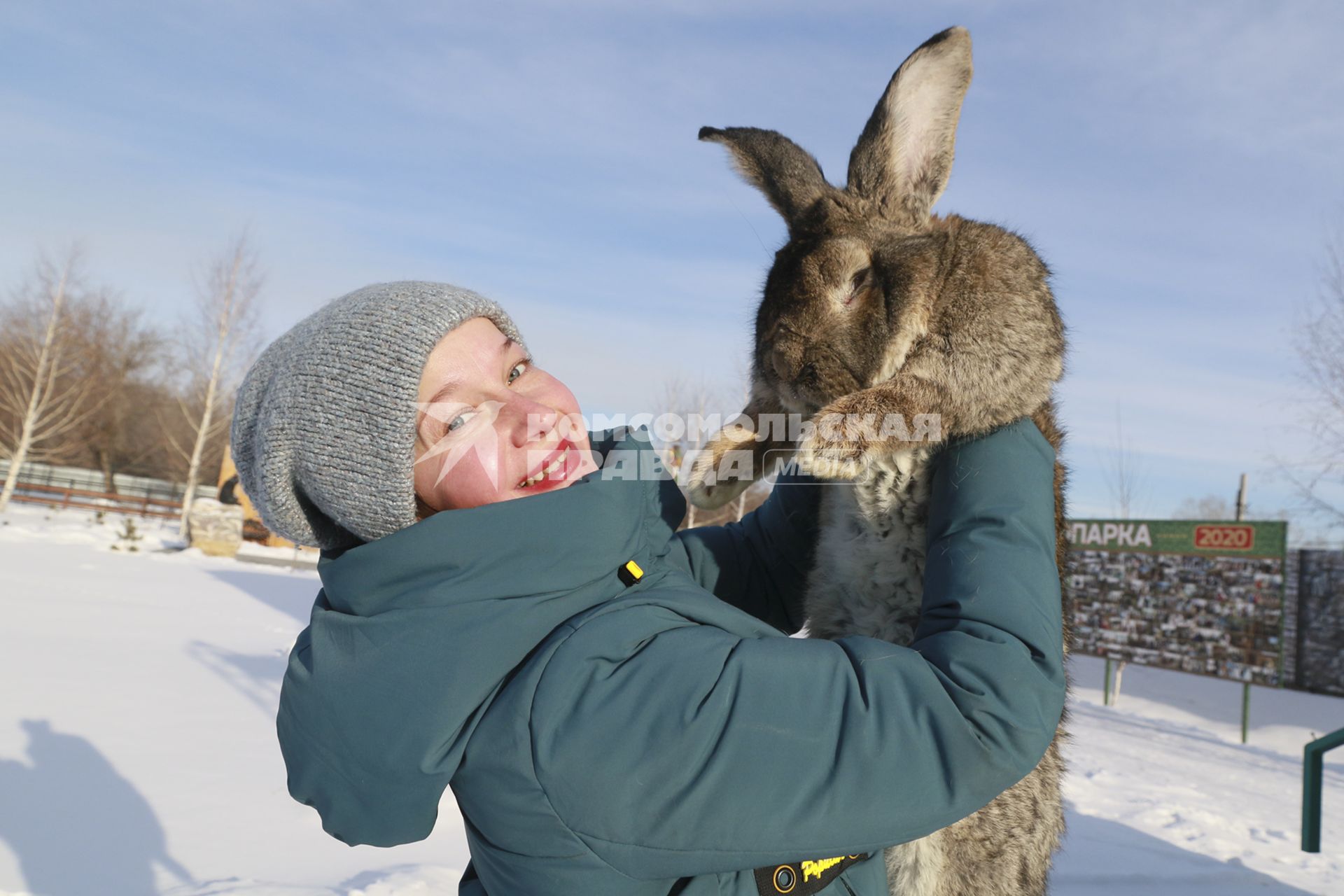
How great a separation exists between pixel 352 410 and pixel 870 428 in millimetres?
1099

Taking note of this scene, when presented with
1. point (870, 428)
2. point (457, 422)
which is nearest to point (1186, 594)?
point (870, 428)

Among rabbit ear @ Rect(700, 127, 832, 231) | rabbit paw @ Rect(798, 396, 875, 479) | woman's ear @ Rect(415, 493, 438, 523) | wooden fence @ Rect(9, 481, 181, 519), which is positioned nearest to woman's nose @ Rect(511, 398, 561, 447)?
woman's ear @ Rect(415, 493, 438, 523)

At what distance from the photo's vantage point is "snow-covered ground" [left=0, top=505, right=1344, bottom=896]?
4461 mm

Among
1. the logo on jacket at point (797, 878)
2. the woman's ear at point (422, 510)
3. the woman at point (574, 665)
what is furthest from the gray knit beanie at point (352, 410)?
the logo on jacket at point (797, 878)

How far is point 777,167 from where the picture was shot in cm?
243

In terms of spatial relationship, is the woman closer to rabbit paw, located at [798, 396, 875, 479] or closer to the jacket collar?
the jacket collar

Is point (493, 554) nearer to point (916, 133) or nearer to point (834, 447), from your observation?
point (834, 447)

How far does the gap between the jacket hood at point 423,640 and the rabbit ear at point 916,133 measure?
1.26 meters

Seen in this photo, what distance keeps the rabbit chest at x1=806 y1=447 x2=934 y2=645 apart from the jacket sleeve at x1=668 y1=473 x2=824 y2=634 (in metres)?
0.21

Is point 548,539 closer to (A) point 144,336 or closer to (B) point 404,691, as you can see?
(B) point 404,691

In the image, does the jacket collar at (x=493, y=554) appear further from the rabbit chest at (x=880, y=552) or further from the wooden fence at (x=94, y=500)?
the wooden fence at (x=94, y=500)

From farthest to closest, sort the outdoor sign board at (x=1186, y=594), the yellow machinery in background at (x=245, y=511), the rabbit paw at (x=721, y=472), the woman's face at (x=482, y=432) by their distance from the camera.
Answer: the yellow machinery in background at (x=245, y=511) → the outdoor sign board at (x=1186, y=594) → the rabbit paw at (x=721, y=472) → the woman's face at (x=482, y=432)

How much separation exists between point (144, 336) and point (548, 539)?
166ft

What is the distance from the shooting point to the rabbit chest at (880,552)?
198 centimetres
